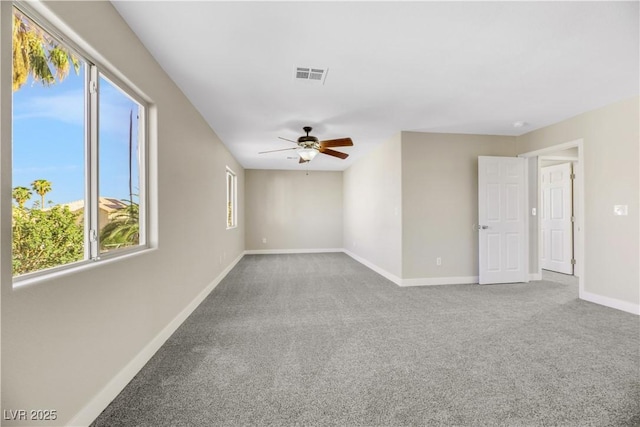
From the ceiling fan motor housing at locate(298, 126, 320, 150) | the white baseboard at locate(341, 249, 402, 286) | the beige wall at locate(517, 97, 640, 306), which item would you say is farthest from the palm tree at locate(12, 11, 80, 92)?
the beige wall at locate(517, 97, 640, 306)

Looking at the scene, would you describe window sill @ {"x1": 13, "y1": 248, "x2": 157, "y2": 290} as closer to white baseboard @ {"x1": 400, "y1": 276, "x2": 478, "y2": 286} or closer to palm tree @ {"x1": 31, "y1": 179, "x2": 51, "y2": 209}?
palm tree @ {"x1": 31, "y1": 179, "x2": 51, "y2": 209}

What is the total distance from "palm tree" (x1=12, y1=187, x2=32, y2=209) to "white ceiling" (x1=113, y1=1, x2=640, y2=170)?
135 centimetres

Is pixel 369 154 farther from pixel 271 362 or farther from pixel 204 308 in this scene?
pixel 271 362

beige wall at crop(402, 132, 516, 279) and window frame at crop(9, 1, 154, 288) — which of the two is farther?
beige wall at crop(402, 132, 516, 279)

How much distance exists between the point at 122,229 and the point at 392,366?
7.40 ft

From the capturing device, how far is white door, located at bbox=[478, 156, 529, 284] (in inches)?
184

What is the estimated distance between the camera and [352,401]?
68.3 inches

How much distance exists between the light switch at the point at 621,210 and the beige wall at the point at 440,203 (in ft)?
5.35

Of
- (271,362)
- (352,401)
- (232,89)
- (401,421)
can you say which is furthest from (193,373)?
(232,89)

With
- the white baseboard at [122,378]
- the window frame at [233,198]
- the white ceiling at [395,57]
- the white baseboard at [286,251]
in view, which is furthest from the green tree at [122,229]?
the white baseboard at [286,251]

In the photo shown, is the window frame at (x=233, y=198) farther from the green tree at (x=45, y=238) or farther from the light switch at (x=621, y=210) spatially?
the light switch at (x=621, y=210)

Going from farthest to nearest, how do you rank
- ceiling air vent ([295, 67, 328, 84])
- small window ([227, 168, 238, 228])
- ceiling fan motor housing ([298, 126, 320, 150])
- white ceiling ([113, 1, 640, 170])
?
small window ([227, 168, 238, 228]), ceiling fan motor housing ([298, 126, 320, 150]), ceiling air vent ([295, 67, 328, 84]), white ceiling ([113, 1, 640, 170])

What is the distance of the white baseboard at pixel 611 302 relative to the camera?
10.7 ft

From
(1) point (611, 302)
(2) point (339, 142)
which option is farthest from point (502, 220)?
(2) point (339, 142)
